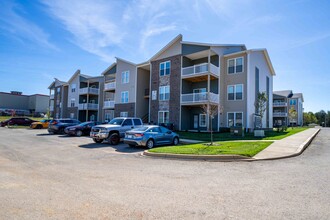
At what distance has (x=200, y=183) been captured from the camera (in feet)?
20.6

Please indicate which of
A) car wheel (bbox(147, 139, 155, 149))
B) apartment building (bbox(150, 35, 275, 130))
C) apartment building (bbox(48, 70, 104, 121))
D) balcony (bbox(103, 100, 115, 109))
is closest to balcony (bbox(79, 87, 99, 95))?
apartment building (bbox(48, 70, 104, 121))

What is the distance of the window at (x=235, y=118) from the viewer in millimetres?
25047

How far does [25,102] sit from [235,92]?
285ft

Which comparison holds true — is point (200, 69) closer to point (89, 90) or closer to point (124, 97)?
point (124, 97)

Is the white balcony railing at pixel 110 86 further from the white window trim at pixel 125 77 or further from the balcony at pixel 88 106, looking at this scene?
the balcony at pixel 88 106

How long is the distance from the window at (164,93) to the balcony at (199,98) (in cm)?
256

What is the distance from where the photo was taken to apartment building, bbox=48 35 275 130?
986 inches

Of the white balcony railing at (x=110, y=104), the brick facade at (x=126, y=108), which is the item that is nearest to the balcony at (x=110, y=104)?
the white balcony railing at (x=110, y=104)

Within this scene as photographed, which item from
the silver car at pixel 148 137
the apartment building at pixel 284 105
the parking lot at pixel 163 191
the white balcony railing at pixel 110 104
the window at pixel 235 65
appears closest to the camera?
the parking lot at pixel 163 191

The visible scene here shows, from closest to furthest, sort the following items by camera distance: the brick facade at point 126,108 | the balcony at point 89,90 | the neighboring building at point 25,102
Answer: the brick facade at point 126,108 < the balcony at point 89,90 < the neighboring building at point 25,102

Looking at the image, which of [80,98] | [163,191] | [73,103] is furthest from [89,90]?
[163,191]

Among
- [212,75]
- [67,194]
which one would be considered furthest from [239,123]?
[67,194]

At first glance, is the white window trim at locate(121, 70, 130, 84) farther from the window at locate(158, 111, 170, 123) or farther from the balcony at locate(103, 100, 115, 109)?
the window at locate(158, 111, 170, 123)

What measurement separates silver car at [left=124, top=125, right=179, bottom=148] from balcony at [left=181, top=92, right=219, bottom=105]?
9.54 metres
